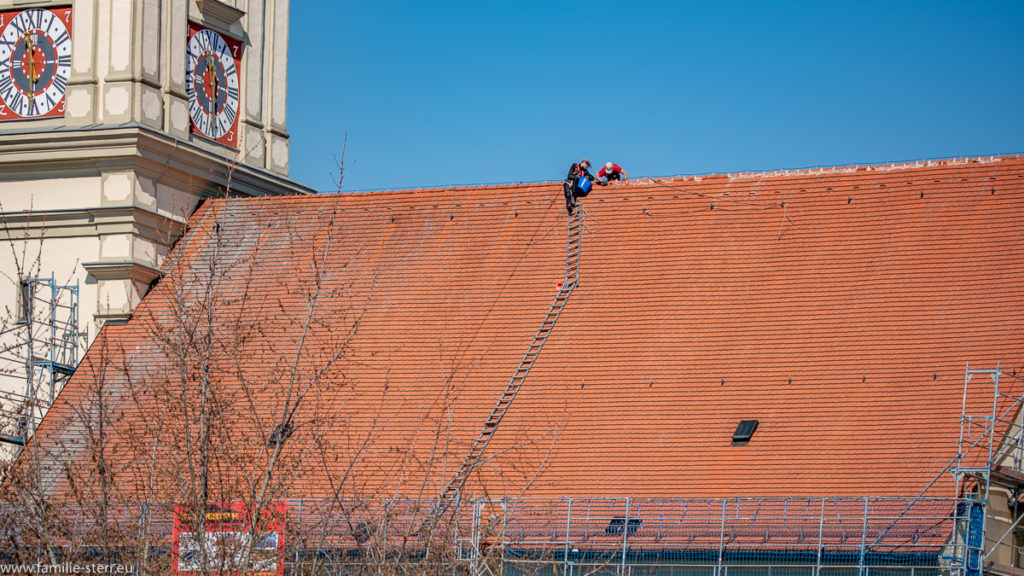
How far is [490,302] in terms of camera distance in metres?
25.8

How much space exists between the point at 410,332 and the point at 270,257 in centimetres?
336

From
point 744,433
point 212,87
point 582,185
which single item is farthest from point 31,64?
point 744,433

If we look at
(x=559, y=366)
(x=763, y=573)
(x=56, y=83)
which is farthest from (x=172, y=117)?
(x=763, y=573)

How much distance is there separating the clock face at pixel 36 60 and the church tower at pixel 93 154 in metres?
0.02

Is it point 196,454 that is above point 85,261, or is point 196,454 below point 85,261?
below

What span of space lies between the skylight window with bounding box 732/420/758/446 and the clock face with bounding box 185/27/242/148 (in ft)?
38.0

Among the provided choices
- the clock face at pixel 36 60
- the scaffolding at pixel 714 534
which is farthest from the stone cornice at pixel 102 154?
the scaffolding at pixel 714 534

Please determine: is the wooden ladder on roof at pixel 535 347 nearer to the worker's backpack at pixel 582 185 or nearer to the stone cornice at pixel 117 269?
the worker's backpack at pixel 582 185

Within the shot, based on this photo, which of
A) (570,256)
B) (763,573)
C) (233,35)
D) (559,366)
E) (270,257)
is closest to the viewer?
(763,573)

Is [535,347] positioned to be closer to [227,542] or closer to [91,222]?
[91,222]

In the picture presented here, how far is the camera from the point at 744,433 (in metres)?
22.5

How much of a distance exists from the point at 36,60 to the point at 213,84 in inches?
115

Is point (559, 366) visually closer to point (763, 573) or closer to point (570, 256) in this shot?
point (570, 256)

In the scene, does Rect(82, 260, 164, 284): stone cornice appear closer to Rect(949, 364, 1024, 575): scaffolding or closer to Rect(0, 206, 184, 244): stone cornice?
Rect(0, 206, 184, 244): stone cornice
